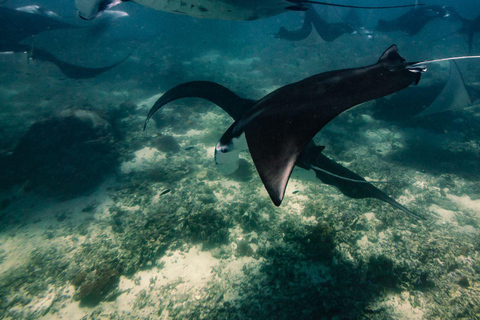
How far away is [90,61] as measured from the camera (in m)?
20.4

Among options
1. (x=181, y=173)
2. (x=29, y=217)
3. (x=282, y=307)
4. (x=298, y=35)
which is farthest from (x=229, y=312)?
(x=298, y=35)

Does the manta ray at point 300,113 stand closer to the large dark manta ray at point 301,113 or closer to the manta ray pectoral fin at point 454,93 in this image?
the large dark manta ray at point 301,113

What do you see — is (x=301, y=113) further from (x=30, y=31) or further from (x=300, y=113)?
(x=30, y=31)

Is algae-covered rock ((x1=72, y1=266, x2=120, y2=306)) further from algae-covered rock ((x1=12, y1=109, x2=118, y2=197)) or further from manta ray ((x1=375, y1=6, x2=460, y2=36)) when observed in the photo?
manta ray ((x1=375, y1=6, x2=460, y2=36))

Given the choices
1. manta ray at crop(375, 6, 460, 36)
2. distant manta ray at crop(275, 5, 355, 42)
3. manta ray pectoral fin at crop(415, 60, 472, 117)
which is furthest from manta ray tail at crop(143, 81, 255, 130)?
manta ray at crop(375, 6, 460, 36)

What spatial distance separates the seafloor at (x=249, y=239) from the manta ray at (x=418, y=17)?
41.8 feet

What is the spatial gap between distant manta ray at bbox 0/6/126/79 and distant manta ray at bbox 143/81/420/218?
27.3 feet

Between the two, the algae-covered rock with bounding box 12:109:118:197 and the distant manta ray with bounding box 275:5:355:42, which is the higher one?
the distant manta ray with bounding box 275:5:355:42

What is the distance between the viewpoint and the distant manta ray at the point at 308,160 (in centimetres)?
344

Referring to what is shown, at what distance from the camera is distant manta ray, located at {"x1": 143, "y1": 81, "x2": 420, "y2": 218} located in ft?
11.3

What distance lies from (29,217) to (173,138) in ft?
18.1

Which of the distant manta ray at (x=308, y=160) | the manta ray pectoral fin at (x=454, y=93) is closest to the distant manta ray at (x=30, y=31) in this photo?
the distant manta ray at (x=308, y=160)

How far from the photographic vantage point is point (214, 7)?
3986 mm

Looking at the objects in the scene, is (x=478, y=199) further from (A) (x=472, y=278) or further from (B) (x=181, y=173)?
(B) (x=181, y=173)
